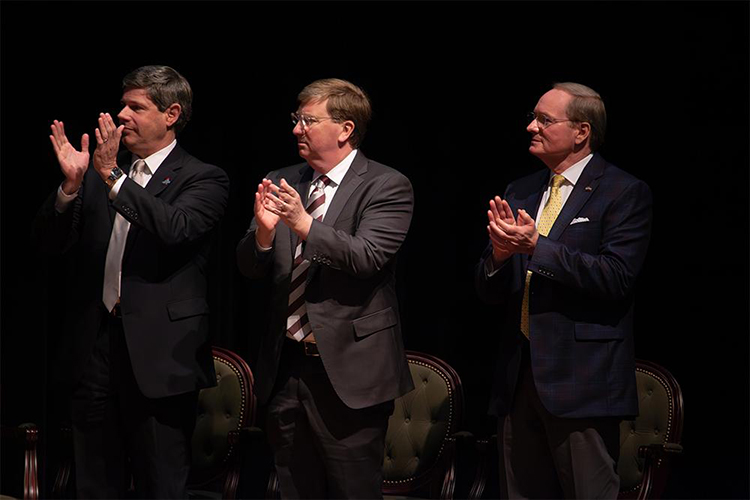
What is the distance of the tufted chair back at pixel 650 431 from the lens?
3.31m

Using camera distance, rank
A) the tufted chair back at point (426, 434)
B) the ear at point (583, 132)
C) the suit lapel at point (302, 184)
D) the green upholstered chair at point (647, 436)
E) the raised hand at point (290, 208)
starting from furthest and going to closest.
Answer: the tufted chair back at point (426, 434) < the green upholstered chair at point (647, 436) < the ear at point (583, 132) < the suit lapel at point (302, 184) < the raised hand at point (290, 208)

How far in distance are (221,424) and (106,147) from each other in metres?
1.09

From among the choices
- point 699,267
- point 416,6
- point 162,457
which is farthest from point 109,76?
point 699,267

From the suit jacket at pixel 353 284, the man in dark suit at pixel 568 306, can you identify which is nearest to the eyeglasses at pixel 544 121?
the man in dark suit at pixel 568 306

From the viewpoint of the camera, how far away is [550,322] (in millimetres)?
2896

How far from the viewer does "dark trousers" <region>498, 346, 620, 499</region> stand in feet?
9.35

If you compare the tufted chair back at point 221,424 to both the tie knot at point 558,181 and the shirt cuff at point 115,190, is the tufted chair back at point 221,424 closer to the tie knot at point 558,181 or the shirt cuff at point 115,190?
the shirt cuff at point 115,190

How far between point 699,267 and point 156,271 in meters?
2.95

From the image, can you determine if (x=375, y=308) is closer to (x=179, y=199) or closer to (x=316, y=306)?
(x=316, y=306)

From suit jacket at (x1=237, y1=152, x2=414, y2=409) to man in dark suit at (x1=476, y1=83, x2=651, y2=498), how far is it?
0.30 metres

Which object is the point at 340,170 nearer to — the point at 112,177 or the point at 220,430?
the point at 112,177

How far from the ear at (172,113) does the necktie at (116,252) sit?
0.15 meters

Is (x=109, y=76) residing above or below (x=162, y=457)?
above

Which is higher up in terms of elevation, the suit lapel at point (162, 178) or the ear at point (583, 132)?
the ear at point (583, 132)
